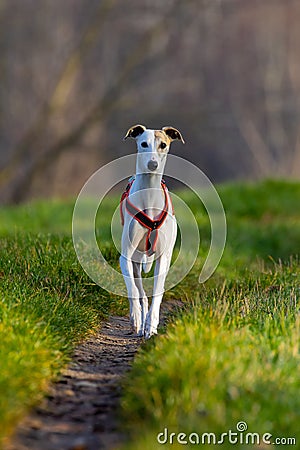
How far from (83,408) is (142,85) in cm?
2203

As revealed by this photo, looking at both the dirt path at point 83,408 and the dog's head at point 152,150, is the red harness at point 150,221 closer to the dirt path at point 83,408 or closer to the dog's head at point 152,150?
the dog's head at point 152,150

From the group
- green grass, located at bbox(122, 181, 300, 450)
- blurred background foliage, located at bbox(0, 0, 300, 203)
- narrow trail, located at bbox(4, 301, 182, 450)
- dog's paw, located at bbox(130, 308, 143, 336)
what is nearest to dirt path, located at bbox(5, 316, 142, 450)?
narrow trail, located at bbox(4, 301, 182, 450)

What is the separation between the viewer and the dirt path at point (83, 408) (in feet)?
13.2

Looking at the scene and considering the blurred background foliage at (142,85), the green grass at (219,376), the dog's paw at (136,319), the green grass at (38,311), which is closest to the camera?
Result: the green grass at (219,376)

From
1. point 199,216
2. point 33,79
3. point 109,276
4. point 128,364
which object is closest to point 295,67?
point 33,79

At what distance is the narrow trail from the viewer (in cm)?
402

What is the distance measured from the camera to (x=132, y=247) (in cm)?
636

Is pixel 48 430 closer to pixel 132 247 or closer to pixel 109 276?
pixel 132 247

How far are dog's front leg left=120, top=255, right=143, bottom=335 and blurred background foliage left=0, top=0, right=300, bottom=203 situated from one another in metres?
16.6

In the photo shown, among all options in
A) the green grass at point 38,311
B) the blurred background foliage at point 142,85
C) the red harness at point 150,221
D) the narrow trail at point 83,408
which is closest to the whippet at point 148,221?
the red harness at point 150,221

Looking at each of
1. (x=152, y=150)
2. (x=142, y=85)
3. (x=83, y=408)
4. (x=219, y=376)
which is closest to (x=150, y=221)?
(x=152, y=150)

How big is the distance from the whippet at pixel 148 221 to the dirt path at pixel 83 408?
1.31 feet

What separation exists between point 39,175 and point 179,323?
1977 centimetres

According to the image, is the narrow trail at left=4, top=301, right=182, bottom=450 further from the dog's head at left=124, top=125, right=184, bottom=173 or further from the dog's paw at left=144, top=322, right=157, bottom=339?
the dog's head at left=124, top=125, right=184, bottom=173
